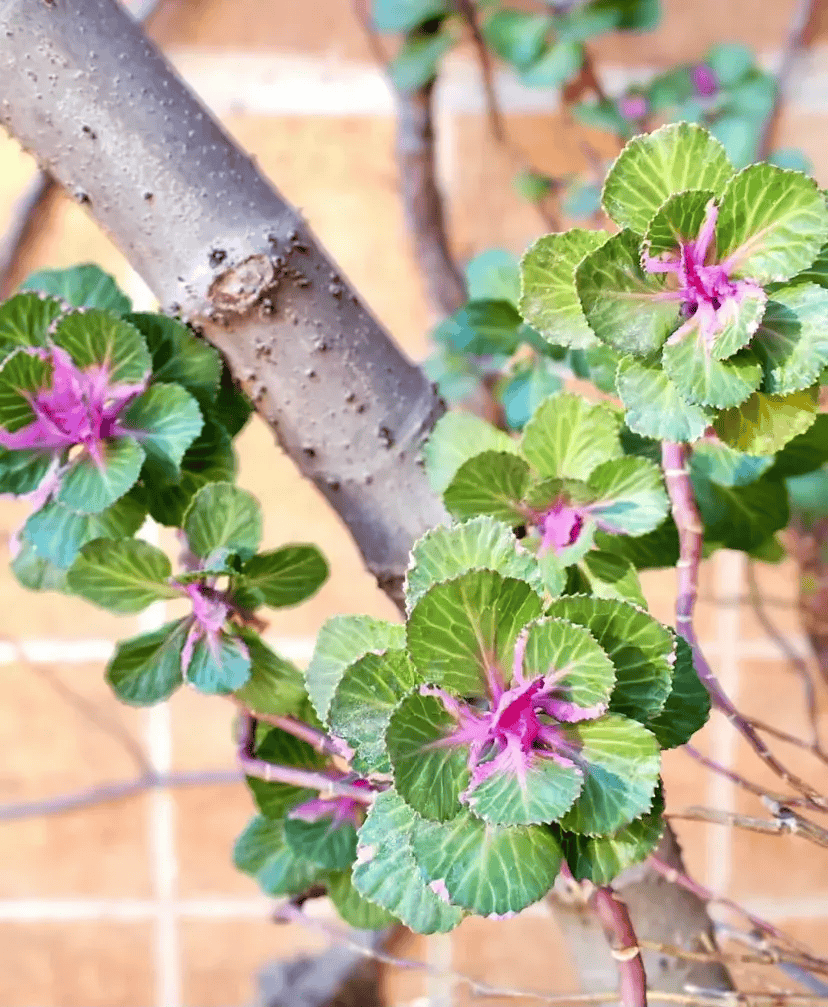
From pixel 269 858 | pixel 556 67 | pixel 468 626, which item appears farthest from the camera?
pixel 556 67

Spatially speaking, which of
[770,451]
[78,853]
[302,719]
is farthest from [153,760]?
[770,451]

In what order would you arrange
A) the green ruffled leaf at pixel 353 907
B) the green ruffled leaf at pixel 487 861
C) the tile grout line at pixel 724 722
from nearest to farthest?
the green ruffled leaf at pixel 487 861, the green ruffled leaf at pixel 353 907, the tile grout line at pixel 724 722

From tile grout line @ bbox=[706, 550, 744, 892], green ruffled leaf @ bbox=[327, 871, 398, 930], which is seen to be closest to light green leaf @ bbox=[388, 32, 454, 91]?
tile grout line @ bbox=[706, 550, 744, 892]

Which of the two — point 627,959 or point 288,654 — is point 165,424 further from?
point 288,654

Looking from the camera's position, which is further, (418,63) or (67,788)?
(67,788)

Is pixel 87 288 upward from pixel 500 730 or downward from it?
upward

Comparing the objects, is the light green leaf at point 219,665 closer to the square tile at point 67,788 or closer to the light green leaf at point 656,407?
the light green leaf at point 656,407

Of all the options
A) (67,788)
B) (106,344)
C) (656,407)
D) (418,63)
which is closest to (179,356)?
(106,344)

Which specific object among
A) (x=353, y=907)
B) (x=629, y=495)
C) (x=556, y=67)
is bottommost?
(x=353, y=907)

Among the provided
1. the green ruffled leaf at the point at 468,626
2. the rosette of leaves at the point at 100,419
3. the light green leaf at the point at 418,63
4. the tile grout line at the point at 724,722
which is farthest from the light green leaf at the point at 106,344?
the tile grout line at the point at 724,722
